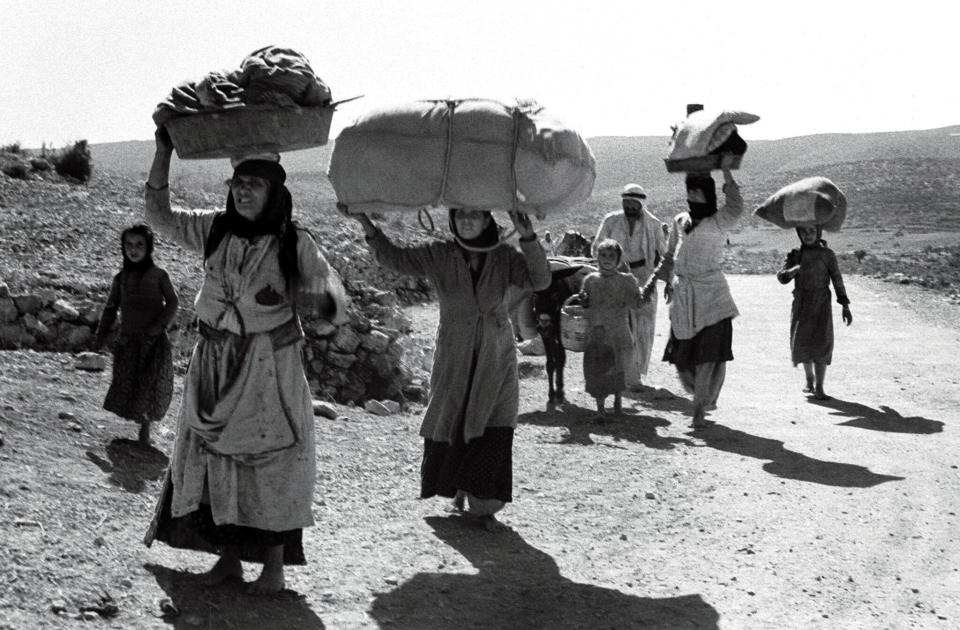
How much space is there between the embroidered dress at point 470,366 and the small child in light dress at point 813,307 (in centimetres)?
599

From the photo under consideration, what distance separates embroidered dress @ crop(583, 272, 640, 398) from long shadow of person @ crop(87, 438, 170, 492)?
12.9 feet

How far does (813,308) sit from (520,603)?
714 cm

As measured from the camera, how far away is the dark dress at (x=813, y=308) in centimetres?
1152

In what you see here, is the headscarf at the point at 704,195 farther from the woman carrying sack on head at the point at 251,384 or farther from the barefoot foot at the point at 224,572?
the barefoot foot at the point at 224,572

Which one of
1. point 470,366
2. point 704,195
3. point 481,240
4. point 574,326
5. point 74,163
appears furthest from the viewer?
point 74,163

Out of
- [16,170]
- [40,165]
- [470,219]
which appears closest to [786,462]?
[470,219]

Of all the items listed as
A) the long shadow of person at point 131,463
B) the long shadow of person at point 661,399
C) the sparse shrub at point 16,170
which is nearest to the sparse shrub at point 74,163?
the sparse shrub at point 16,170

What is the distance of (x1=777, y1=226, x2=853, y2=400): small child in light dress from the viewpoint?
11508 mm

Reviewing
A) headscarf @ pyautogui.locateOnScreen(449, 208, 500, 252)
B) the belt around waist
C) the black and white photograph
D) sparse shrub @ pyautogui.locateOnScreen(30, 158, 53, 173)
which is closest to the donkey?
the black and white photograph

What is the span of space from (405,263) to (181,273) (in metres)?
7.09

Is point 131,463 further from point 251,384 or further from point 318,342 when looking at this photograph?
point 318,342

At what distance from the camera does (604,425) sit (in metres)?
9.93

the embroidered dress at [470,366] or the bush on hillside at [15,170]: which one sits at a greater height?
the bush on hillside at [15,170]

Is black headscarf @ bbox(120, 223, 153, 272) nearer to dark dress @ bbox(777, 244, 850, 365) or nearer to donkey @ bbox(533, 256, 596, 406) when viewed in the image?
donkey @ bbox(533, 256, 596, 406)
